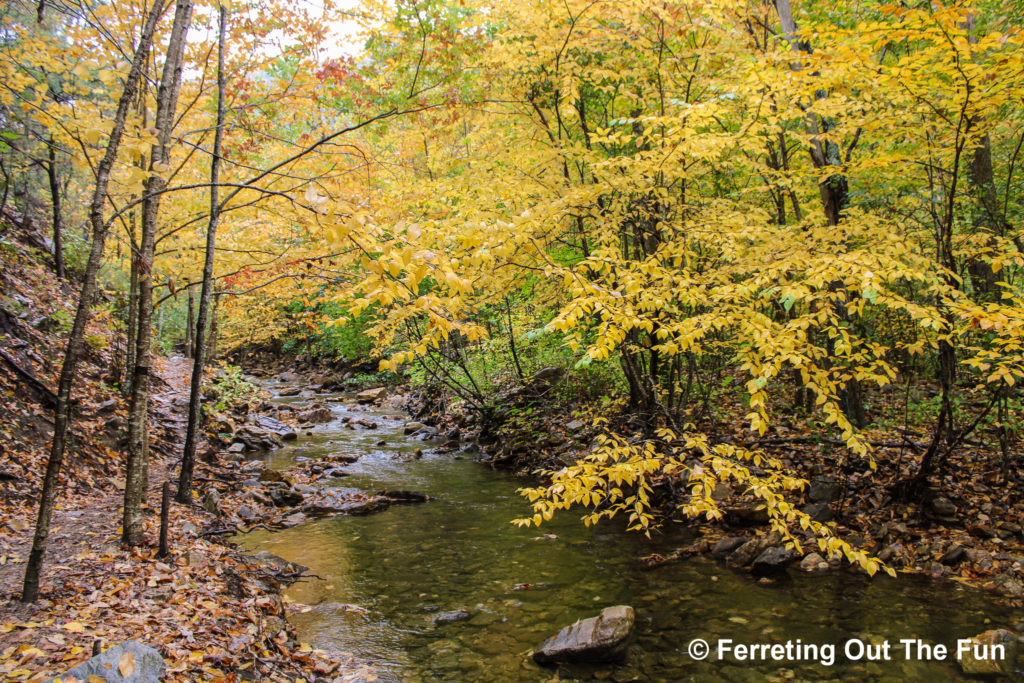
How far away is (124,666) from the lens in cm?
282

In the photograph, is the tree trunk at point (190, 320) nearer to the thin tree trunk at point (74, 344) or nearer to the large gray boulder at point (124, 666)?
the thin tree trunk at point (74, 344)

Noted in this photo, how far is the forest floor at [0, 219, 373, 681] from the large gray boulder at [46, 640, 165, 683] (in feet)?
0.47

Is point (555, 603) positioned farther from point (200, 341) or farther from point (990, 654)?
point (200, 341)

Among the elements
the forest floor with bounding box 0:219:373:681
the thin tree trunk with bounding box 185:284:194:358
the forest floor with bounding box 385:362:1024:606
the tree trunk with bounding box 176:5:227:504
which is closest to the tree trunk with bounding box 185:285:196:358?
the thin tree trunk with bounding box 185:284:194:358

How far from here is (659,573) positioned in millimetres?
5973

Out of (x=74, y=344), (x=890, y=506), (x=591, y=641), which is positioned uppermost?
(x=74, y=344)

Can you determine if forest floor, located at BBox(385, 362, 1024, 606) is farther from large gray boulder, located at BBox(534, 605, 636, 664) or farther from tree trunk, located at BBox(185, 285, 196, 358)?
tree trunk, located at BBox(185, 285, 196, 358)

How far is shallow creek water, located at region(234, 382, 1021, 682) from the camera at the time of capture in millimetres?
4383

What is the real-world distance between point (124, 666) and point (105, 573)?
213 centimetres

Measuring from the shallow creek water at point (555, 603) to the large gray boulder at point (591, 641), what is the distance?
118 millimetres

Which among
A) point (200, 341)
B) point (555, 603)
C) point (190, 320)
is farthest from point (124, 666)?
point (190, 320)

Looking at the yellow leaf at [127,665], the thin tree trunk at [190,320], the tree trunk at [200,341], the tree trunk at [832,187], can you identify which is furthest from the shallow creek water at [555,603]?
the thin tree trunk at [190,320]

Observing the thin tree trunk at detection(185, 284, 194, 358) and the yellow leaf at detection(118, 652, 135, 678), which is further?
the thin tree trunk at detection(185, 284, 194, 358)

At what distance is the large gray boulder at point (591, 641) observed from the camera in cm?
445
